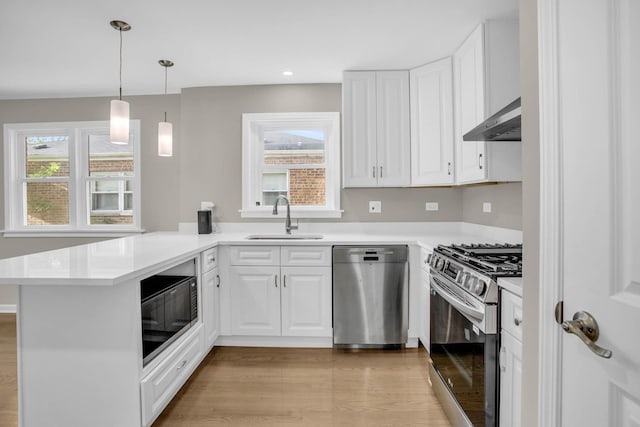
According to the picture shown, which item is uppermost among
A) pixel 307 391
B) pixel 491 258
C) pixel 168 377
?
pixel 491 258

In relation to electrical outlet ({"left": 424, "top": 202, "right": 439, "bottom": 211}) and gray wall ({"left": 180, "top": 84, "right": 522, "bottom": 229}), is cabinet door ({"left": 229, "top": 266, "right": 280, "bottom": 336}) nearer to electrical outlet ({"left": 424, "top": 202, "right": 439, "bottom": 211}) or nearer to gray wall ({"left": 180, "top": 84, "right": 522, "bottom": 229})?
gray wall ({"left": 180, "top": 84, "right": 522, "bottom": 229})

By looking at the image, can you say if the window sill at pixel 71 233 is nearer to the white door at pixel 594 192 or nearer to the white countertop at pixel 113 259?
the white countertop at pixel 113 259

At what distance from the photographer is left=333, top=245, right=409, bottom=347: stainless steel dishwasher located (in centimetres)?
276

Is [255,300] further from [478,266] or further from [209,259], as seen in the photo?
[478,266]

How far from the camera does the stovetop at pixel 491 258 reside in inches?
58.1

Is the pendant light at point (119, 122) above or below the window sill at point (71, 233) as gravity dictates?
above

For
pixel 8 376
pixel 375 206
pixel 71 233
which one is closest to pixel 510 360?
pixel 375 206

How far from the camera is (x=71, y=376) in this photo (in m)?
1.61

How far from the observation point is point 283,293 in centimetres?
283

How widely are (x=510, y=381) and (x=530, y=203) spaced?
0.74 m

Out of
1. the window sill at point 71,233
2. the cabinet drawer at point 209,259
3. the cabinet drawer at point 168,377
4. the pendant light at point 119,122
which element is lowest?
the cabinet drawer at point 168,377

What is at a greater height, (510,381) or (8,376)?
(510,381)

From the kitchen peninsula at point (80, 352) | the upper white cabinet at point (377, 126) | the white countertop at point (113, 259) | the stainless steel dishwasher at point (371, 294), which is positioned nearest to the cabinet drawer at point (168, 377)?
the kitchen peninsula at point (80, 352)

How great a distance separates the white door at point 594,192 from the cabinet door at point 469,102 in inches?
56.6
